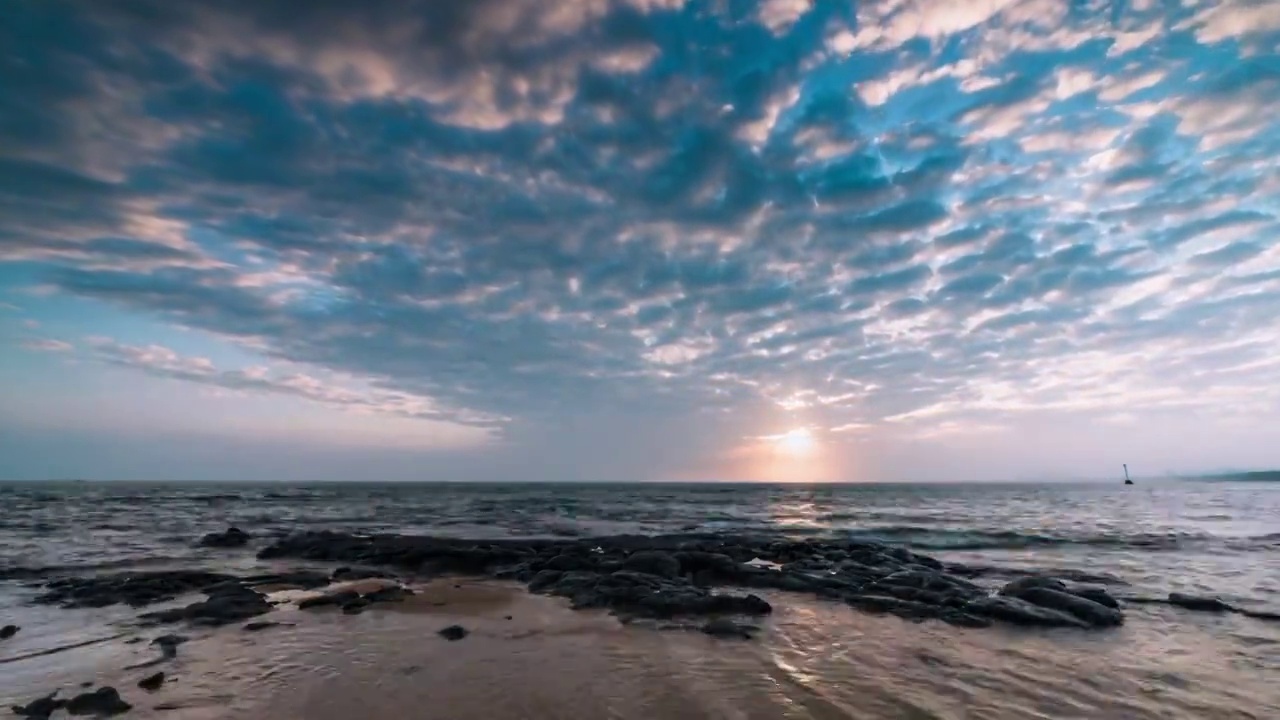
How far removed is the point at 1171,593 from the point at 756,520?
33.3 m

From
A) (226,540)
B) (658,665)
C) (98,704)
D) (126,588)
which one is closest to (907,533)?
(658,665)

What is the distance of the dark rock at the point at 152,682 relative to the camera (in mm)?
8852

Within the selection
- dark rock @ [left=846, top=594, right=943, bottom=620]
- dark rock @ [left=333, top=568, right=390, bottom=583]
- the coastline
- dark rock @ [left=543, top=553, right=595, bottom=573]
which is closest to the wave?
the coastline

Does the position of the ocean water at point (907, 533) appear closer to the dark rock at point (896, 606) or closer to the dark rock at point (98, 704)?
the dark rock at point (896, 606)

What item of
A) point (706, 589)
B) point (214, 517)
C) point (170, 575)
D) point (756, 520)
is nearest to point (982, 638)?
point (706, 589)

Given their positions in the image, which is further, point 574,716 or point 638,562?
point 638,562

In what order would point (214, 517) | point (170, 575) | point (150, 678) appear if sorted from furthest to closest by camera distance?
point (214, 517) → point (170, 575) → point (150, 678)

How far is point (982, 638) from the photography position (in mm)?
12430

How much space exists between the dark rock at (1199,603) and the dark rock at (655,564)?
44.5 ft

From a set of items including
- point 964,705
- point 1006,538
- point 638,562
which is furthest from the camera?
point 1006,538

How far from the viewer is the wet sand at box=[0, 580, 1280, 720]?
832 cm

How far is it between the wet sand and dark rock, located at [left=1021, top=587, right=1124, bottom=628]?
46 cm

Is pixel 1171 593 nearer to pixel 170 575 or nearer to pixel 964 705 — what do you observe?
pixel 964 705

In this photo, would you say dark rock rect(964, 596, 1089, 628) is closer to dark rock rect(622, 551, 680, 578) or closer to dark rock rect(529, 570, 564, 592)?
dark rock rect(622, 551, 680, 578)
